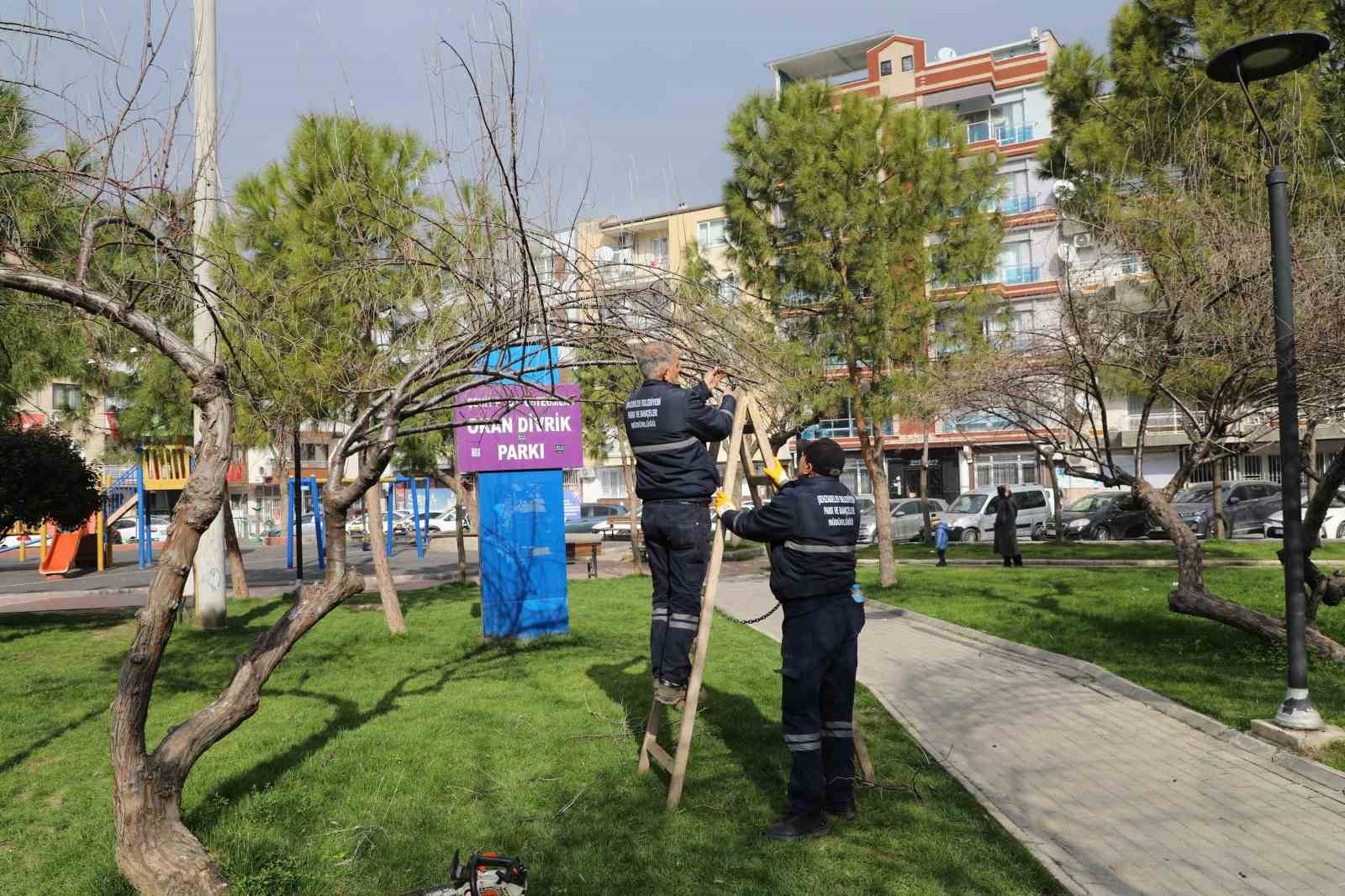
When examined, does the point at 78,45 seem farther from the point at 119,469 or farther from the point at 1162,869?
the point at 119,469

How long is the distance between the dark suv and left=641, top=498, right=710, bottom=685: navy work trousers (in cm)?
2511

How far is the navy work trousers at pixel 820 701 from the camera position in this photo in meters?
4.73

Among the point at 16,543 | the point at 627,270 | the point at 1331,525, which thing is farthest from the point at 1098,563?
the point at 16,543

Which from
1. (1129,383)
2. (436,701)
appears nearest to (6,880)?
(436,701)

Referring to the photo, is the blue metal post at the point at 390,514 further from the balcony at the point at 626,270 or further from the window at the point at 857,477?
the balcony at the point at 626,270

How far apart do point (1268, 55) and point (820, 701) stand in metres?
5.35

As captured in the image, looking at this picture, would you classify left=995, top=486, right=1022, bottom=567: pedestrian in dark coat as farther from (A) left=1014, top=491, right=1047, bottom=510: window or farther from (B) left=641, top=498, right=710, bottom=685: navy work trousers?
(B) left=641, top=498, right=710, bottom=685: navy work trousers

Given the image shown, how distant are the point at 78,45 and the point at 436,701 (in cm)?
489

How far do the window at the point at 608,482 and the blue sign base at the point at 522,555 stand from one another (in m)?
44.8

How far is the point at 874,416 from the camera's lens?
15445 mm

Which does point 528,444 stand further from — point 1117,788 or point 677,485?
point 1117,788

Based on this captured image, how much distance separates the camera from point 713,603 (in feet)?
17.8

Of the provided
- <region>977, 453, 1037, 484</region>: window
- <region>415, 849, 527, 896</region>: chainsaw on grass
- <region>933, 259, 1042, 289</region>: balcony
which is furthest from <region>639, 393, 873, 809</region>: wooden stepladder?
<region>977, 453, 1037, 484</region>: window

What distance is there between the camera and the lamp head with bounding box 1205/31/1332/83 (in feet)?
21.0
